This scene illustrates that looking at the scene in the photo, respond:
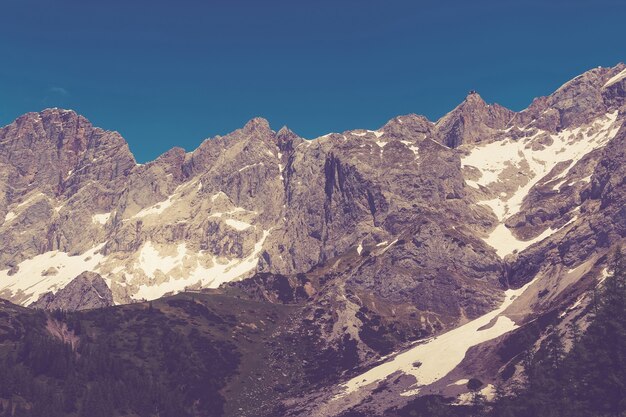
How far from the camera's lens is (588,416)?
19850 cm

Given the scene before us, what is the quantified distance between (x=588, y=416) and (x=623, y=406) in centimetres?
962

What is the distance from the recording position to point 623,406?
195500 mm
